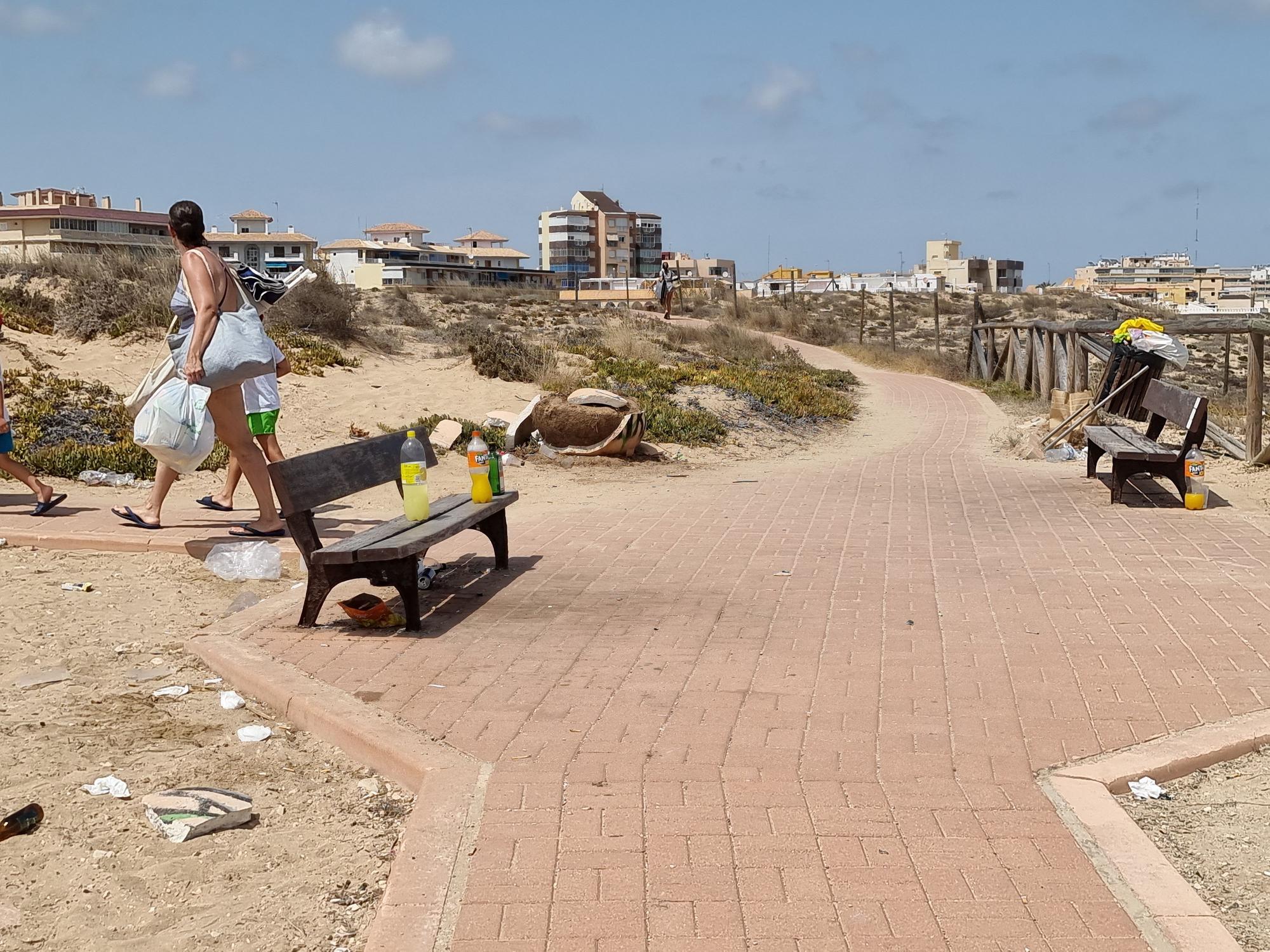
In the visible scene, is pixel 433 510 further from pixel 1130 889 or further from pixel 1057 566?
pixel 1130 889

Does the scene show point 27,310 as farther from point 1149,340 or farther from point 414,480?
point 1149,340

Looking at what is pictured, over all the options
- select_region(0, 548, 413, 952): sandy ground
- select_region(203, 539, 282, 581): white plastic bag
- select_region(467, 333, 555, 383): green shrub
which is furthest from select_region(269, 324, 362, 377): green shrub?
select_region(0, 548, 413, 952): sandy ground

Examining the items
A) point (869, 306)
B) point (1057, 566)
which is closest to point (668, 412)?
point (1057, 566)

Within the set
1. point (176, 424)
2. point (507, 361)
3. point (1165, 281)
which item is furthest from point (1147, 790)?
point (1165, 281)

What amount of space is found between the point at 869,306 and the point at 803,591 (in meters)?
56.1

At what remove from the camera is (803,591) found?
6.79m

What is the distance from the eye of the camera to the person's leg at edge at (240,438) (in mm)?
7215

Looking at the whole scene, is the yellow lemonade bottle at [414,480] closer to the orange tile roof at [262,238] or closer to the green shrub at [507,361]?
the green shrub at [507,361]

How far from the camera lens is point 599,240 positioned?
141 meters

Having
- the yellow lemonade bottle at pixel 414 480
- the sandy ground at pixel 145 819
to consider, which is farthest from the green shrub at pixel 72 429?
the yellow lemonade bottle at pixel 414 480

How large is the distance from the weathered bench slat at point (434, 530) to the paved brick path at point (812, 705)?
0.42 meters

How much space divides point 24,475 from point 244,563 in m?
2.02

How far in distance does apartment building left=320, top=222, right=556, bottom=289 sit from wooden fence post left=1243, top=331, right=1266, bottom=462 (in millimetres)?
63008

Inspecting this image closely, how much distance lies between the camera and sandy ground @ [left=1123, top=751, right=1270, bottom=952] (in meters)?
3.33
